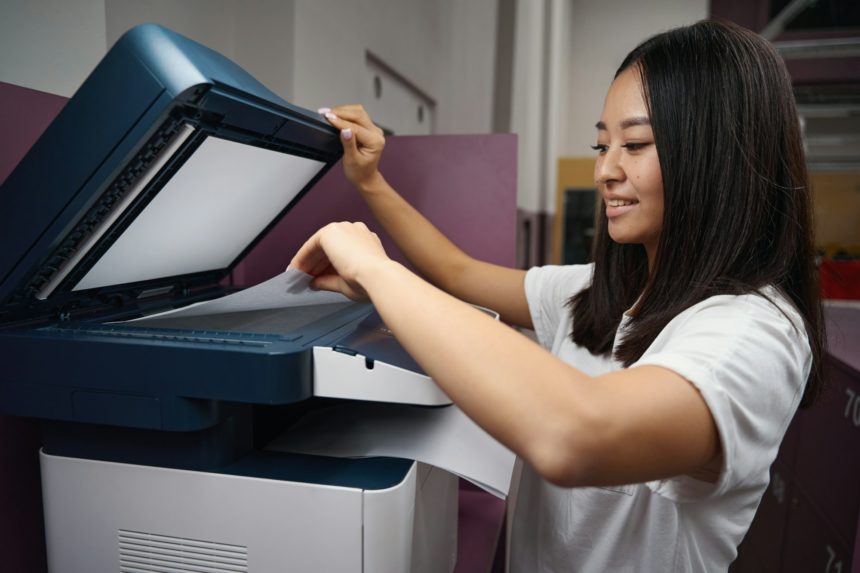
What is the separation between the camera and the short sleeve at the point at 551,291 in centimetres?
101

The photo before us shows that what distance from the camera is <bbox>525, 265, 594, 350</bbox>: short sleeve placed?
3.30 ft

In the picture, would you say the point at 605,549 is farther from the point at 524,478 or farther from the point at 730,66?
the point at 730,66

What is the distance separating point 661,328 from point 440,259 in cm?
46

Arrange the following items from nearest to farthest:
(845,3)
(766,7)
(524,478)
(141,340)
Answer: (141,340)
(524,478)
(845,3)
(766,7)

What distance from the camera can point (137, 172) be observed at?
1.75ft

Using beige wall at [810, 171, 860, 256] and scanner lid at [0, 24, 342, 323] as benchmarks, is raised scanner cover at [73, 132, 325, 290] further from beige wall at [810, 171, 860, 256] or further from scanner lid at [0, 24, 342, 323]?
beige wall at [810, 171, 860, 256]

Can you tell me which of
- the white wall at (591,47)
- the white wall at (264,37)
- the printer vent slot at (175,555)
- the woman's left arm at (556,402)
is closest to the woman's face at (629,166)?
the woman's left arm at (556,402)

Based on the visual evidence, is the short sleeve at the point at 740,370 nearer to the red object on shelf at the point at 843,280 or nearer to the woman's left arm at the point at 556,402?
the woman's left arm at the point at 556,402

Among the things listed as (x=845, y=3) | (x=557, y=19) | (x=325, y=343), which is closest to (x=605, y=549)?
(x=325, y=343)

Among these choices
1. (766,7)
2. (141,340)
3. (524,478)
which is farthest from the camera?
(766,7)

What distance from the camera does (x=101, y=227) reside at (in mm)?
567

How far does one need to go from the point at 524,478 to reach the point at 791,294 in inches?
18.5

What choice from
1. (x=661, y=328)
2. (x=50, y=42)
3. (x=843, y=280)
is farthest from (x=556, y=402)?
(x=843, y=280)

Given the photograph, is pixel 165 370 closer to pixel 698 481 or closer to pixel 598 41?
pixel 698 481
